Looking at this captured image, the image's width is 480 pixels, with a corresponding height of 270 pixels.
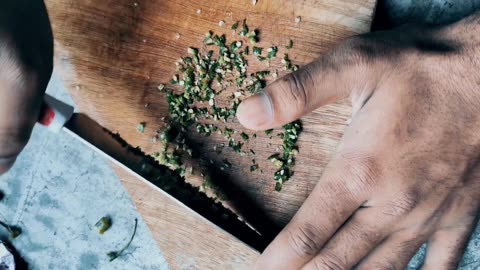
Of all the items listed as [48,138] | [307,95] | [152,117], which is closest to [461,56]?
[307,95]

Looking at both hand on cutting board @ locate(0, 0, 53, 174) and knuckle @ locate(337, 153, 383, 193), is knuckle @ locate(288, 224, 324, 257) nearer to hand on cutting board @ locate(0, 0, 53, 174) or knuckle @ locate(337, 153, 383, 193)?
knuckle @ locate(337, 153, 383, 193)

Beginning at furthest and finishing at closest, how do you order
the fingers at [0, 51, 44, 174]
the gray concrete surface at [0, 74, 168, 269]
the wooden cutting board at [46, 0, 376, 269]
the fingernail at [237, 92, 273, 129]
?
→ the gray concrete surface at [0, 74, 168, 269]
the wooden cutting board at [46, 0, 376, 269]
the fingernail at [237, 92, 273, 129]
the fingers at [0, 51, 44, 174]

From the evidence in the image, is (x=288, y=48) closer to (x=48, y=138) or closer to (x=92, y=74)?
(x=92, y=74)

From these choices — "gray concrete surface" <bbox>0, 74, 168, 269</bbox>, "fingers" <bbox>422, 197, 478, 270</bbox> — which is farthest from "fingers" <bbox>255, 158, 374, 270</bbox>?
"gray concrete surface" <bbox>0, 74, 168, 269</bbox>

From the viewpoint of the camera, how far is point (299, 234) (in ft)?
3.65

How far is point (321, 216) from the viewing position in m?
1.11

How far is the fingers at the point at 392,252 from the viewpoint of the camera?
1.19 metres

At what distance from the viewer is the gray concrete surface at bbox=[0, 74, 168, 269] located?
57.9 inches

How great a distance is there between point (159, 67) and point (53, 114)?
0.28 meters

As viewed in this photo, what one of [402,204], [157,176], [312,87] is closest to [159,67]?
[157,176]

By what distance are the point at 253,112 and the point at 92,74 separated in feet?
1.53

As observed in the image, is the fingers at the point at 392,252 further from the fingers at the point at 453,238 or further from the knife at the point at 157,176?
the knife at the point at 157,176

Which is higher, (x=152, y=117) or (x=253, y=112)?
A: (x=253, y=112)

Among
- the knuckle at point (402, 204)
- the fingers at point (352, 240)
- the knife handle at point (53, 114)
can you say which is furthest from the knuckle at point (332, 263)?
the knife handle at point (53, 114)
